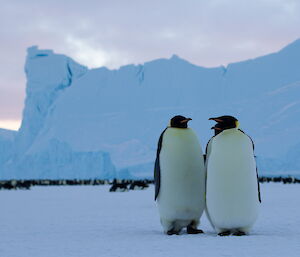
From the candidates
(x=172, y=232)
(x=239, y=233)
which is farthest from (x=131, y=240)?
(x=239, y=233)

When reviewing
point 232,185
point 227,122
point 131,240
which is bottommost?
point 131,240

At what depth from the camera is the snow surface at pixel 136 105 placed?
3550 cm

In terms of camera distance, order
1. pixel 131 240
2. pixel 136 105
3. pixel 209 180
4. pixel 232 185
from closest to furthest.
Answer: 1. pixel 131 240
2. pixel 232 185
3. pixel 209 180
4. pixel 136 105

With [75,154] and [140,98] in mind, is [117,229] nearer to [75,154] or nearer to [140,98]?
[75,154]

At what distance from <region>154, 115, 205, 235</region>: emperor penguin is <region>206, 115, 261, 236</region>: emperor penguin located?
163 millimetres

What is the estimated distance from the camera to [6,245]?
4734mm

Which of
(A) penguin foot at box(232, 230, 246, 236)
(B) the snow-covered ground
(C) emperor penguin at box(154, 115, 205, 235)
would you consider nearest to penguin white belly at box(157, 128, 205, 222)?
(C) emperor penguin at box(154, 115, 205, 235)

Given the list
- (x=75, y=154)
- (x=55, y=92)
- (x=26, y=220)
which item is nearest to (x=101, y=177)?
(x=75, y=154)

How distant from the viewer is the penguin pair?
5043 mm

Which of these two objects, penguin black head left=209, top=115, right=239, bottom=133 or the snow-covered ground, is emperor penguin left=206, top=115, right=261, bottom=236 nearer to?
penguin black head left=209, top=115, right=239, bottom=133

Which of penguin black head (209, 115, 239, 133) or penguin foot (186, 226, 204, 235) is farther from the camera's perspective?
penguin foot (186, 226, 204, 235)

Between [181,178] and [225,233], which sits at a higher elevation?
[181,178]

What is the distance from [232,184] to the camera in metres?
5.04

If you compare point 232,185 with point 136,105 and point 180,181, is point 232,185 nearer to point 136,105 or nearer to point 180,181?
point 180,181
